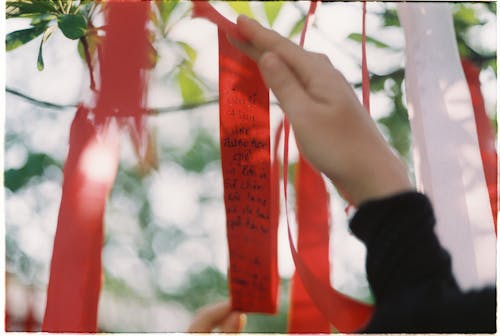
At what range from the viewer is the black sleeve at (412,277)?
0.50 meters

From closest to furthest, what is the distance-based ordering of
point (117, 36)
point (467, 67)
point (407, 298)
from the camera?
point (407, 298), point (117, 36), point (467, 67)

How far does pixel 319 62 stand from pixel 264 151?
0.20m

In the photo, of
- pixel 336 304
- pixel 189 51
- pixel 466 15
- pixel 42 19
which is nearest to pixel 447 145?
pixel 336 304

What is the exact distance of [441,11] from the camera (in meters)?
0.97

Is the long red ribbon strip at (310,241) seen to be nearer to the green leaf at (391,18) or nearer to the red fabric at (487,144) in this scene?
the red fabric at (487,144)

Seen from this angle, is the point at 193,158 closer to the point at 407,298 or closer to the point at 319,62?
the point at 319,62

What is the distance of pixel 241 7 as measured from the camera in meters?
1.17

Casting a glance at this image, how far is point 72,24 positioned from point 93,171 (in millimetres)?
292

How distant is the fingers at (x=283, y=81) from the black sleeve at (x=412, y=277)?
17cm

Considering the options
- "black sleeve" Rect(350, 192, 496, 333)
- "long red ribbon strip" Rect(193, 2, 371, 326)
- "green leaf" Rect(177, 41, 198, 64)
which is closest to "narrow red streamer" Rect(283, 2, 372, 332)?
"long red ribbon strip" Rect(193, 2, 371, 326)

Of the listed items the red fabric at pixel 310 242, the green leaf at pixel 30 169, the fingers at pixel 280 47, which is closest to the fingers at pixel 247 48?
the fingers at pixel 280 47

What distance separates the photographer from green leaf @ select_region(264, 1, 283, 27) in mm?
1203

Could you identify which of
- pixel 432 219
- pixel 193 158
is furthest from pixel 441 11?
pixel 193 158

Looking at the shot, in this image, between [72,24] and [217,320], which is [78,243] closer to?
[217,320]
